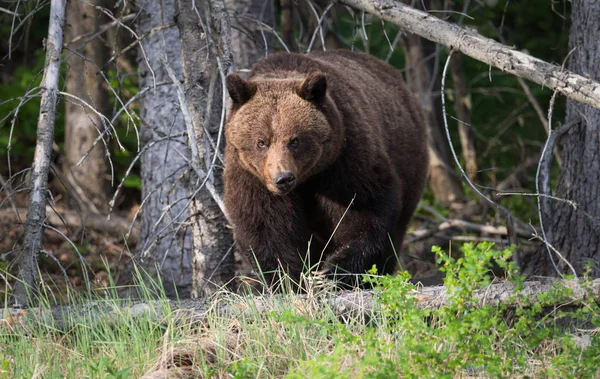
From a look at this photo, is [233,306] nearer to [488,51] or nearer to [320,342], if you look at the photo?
[320,342]

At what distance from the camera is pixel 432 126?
10.7 metres

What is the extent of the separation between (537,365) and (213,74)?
2.79 meters

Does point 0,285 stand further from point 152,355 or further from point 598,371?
point 598,371

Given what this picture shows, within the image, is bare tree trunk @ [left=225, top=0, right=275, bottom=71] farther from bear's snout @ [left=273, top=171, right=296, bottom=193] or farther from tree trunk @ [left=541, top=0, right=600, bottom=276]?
tree trunk @ [left=541, top=0, right=600, bottom=276]

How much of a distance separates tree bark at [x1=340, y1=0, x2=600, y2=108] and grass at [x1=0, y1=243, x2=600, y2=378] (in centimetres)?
105

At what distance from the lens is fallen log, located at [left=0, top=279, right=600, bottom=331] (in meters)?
4.41

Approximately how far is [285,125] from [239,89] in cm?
39

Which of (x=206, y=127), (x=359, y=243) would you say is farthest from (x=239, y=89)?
(x=359, y=243)

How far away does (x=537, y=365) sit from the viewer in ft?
13.5

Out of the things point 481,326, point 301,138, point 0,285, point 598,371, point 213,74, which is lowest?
point 0,285

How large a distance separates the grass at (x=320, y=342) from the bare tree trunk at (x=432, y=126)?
612 cm

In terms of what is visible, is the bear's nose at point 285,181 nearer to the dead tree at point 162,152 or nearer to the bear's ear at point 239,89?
the bear's ear at point 239,89

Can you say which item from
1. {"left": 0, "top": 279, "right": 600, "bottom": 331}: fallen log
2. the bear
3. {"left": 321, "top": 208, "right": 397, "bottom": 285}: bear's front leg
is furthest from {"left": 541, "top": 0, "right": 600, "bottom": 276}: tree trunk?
{"left": 0, "top": 279, "right": 600, "bottom": 331}: fallen log

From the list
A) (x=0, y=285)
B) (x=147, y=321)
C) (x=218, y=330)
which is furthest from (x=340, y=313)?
(x=0, y=285)
